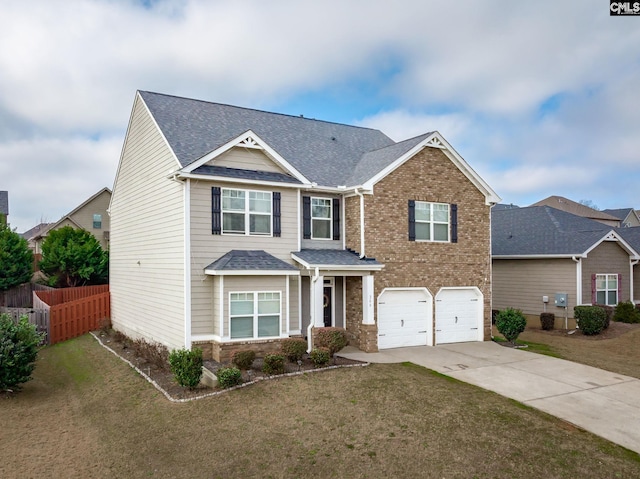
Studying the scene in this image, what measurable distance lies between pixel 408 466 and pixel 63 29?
16175 mm

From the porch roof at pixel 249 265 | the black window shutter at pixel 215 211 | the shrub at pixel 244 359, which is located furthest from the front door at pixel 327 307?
the black window shutter at pixel 215 211

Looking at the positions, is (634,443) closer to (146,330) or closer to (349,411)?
(349,411)

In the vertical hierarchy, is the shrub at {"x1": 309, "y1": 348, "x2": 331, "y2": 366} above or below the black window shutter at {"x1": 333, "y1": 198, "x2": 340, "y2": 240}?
below

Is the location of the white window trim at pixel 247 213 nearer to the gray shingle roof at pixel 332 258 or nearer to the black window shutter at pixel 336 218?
the gray shingle roof at pixel 332 258

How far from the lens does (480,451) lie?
8.36m

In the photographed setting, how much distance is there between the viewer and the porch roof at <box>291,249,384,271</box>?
15184mm

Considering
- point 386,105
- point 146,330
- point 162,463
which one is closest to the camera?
point 162,463

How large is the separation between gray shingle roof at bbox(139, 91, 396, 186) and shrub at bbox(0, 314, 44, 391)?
6.67m

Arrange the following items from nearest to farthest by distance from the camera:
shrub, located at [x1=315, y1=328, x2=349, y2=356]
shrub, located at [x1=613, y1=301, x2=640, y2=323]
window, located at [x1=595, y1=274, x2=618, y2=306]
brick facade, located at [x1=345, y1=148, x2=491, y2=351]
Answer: shrub, located at [x1=315, y1=328, x2=349, y2=356] → brick facade, located at [x1=345, y1=148, x2=491, y2=351] → shrub, located at [x1=613, y1=301, x2=640, y2=323] → window, located at [x1=595, y1=274, x2=618, y2=306]

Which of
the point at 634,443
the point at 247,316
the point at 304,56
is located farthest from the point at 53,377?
the point at 634,443

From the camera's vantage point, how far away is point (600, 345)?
18.7 meters

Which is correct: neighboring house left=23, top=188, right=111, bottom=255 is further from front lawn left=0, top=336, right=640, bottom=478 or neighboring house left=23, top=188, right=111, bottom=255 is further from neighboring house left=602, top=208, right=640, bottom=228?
neighboring house left=602, top=208, right=640, bottom=228

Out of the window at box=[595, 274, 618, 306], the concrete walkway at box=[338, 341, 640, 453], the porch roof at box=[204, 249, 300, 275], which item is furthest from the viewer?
the window at box=[595, 274, 618, 306]

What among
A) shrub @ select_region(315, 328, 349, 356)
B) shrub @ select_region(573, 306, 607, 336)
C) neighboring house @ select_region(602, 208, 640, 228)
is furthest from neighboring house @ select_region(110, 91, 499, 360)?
neighboring house @ select_region(602, 208, 640, 228)
